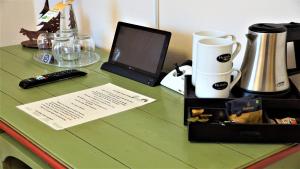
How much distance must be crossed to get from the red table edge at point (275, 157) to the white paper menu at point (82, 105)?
457mm

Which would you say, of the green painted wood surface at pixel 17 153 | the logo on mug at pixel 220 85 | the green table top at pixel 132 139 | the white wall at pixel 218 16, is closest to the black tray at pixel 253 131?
the green table top at pixel 132 139

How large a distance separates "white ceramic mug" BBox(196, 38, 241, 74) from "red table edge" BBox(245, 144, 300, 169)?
27 cm

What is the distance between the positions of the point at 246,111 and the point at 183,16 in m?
0.62

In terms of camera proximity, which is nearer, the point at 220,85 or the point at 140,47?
the point at 220,85

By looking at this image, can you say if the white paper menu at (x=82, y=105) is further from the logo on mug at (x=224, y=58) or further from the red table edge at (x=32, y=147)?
the logo on mug at (x=224, y=58)

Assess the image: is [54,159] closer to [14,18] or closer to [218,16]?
[218,16]

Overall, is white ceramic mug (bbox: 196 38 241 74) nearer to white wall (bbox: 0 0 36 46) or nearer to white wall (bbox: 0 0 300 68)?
white wall (bbox: 0 0 300 68)

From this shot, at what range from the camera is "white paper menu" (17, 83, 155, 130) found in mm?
1226

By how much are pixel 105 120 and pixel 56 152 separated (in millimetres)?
209

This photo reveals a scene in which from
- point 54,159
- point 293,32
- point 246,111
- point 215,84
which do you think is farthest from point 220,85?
point 54,159

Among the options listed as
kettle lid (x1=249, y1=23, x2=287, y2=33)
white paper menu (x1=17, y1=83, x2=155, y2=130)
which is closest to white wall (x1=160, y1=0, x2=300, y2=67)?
kettle lid (x1=249, y1=23, x2=287, y2=33)

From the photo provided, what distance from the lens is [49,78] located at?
1.53m

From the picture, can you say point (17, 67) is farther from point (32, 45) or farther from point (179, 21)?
point (179, 21)

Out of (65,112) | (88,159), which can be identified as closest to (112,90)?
(65,112)
